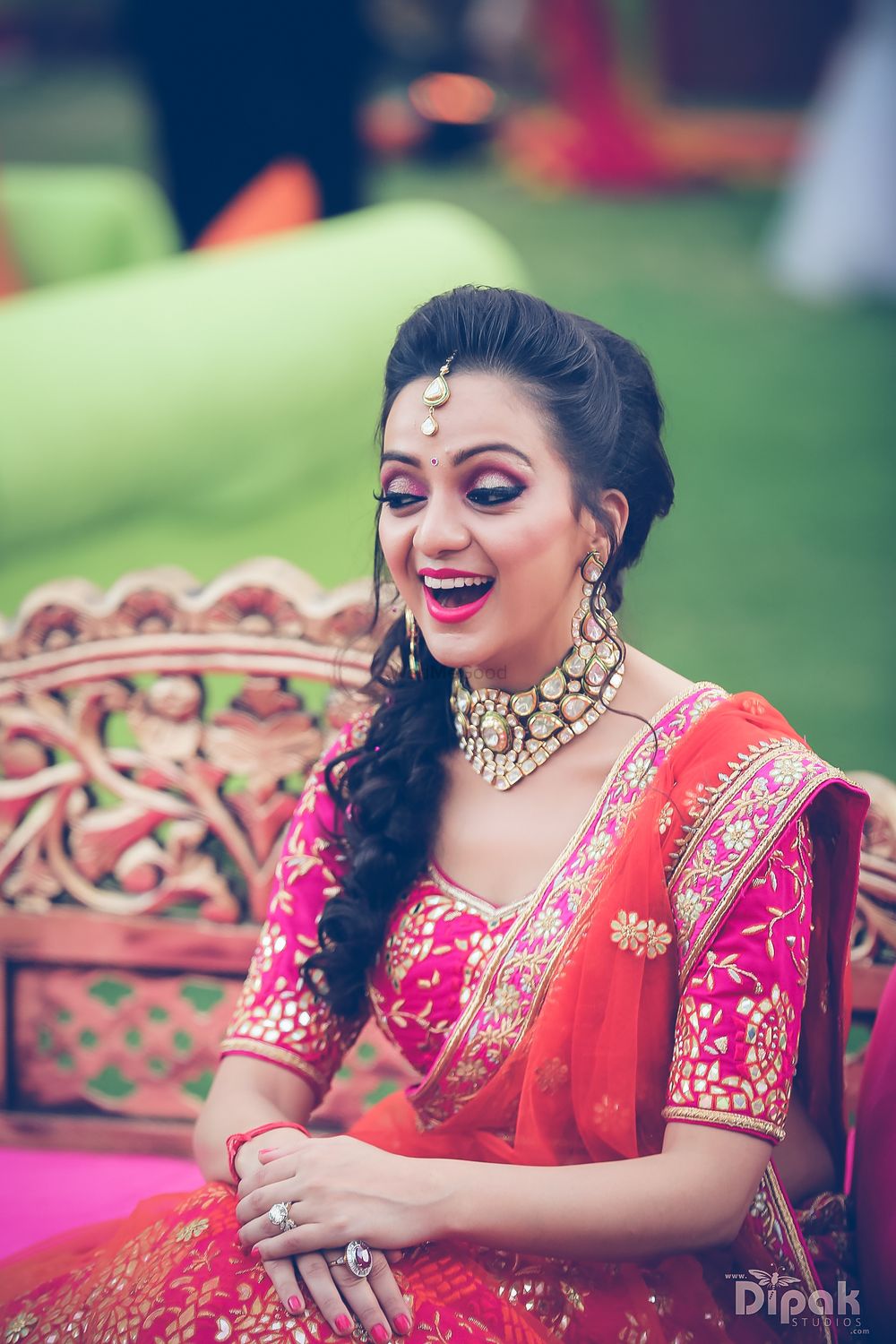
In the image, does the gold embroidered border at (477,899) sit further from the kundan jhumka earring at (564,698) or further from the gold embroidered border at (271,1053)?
the gold embroidered border at (271,1053)

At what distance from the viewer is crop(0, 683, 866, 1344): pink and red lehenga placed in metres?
1.30

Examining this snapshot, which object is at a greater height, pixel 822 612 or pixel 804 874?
pixel 804 874

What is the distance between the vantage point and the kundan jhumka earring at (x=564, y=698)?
1451 mm

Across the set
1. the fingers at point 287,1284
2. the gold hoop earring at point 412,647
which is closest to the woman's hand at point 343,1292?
the fingers at point 287,1284

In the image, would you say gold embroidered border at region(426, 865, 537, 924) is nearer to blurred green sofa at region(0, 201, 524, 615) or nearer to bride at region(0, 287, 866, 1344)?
bride at region(0, 287, 866, 1344)

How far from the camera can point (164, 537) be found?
306cm

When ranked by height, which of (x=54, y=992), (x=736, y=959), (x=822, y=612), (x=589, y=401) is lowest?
(x=822, y=612)

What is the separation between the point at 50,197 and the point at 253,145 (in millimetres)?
1576

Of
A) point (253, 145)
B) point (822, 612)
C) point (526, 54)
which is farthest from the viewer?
point (526, 54)

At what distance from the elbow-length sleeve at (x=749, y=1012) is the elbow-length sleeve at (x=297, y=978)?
42 cm

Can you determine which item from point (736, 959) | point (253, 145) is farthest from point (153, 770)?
point (253, 145)

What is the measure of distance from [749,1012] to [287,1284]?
0.47 m

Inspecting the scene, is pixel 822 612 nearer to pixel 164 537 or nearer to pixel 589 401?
pixel 164 537

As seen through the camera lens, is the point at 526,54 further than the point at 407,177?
Yes
